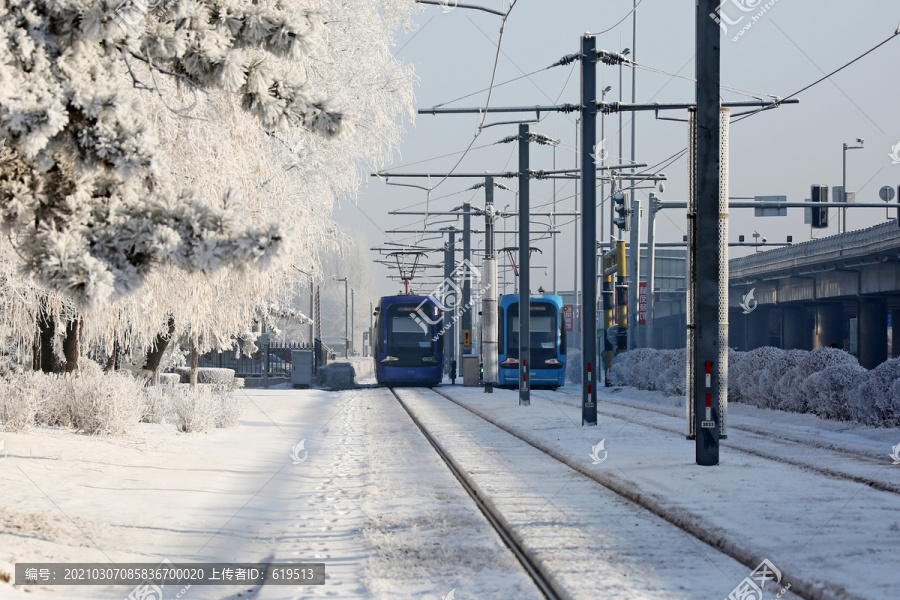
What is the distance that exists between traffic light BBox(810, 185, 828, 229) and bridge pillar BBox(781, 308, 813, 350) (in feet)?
148

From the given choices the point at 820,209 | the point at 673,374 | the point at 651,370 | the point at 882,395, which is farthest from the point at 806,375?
→ the point at 820,209

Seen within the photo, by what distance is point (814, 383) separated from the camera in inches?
806

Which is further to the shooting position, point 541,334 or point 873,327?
point 873,327

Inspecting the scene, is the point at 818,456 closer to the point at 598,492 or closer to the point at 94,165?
the point at 598,492

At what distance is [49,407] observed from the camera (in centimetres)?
1416

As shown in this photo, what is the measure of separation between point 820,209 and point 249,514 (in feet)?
90.2

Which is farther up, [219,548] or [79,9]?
[79,9]

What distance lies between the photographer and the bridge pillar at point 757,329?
81000 mm

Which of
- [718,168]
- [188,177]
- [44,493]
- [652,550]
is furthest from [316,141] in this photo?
[652,550]

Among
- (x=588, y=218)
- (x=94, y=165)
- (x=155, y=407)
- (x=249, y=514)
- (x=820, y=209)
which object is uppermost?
(x=820, y=209)

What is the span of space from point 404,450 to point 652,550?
324 inches

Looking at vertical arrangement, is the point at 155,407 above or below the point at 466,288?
below

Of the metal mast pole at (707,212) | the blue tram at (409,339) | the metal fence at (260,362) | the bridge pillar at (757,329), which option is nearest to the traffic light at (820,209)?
the blue tram at (409,339)

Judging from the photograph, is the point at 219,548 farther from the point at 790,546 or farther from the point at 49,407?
the point at 49,407
